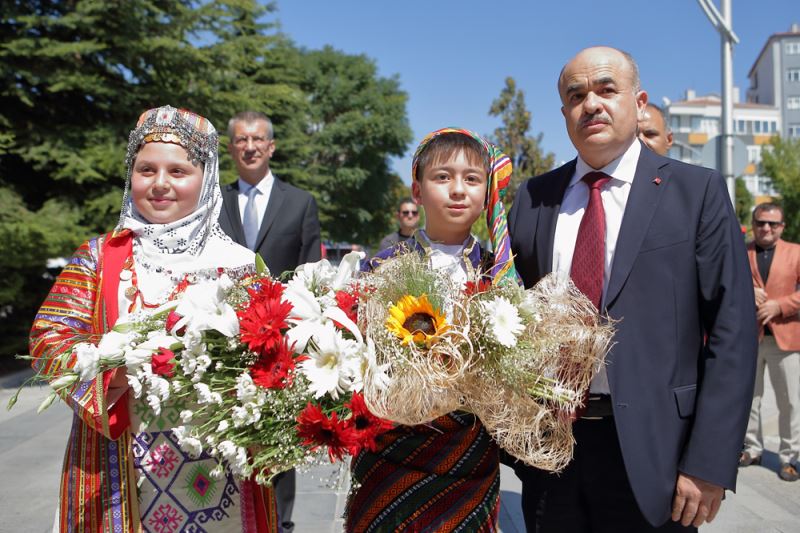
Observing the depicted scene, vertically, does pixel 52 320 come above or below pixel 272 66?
below

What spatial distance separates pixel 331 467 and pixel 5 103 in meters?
7.79

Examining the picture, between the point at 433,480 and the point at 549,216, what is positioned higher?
the point at 549,216

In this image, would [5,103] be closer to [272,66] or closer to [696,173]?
[696,173]

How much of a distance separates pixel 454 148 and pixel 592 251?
22.7 inches

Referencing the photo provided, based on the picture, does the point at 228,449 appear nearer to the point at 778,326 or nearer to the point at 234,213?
the point at 234,213

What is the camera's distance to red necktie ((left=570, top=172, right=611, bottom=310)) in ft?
6.82

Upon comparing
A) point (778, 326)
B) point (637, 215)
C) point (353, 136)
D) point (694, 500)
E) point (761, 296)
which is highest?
point (353, 136)

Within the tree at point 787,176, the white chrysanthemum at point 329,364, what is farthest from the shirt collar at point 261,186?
the tree at point 787,176

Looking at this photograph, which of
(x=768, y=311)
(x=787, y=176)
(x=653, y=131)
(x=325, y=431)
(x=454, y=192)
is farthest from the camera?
(x=787, y=176)

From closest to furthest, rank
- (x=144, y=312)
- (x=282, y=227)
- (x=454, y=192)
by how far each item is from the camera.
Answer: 1. (x=144, y=312)
2. (x=454, y=192)
3. (x=282, y=227)

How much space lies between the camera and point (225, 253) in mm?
2248

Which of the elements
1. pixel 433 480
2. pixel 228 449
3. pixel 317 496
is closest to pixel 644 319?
pixel 433 480

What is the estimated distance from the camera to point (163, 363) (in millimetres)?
1604

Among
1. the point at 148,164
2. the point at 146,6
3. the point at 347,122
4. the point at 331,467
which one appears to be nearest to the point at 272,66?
the point at 347,122
